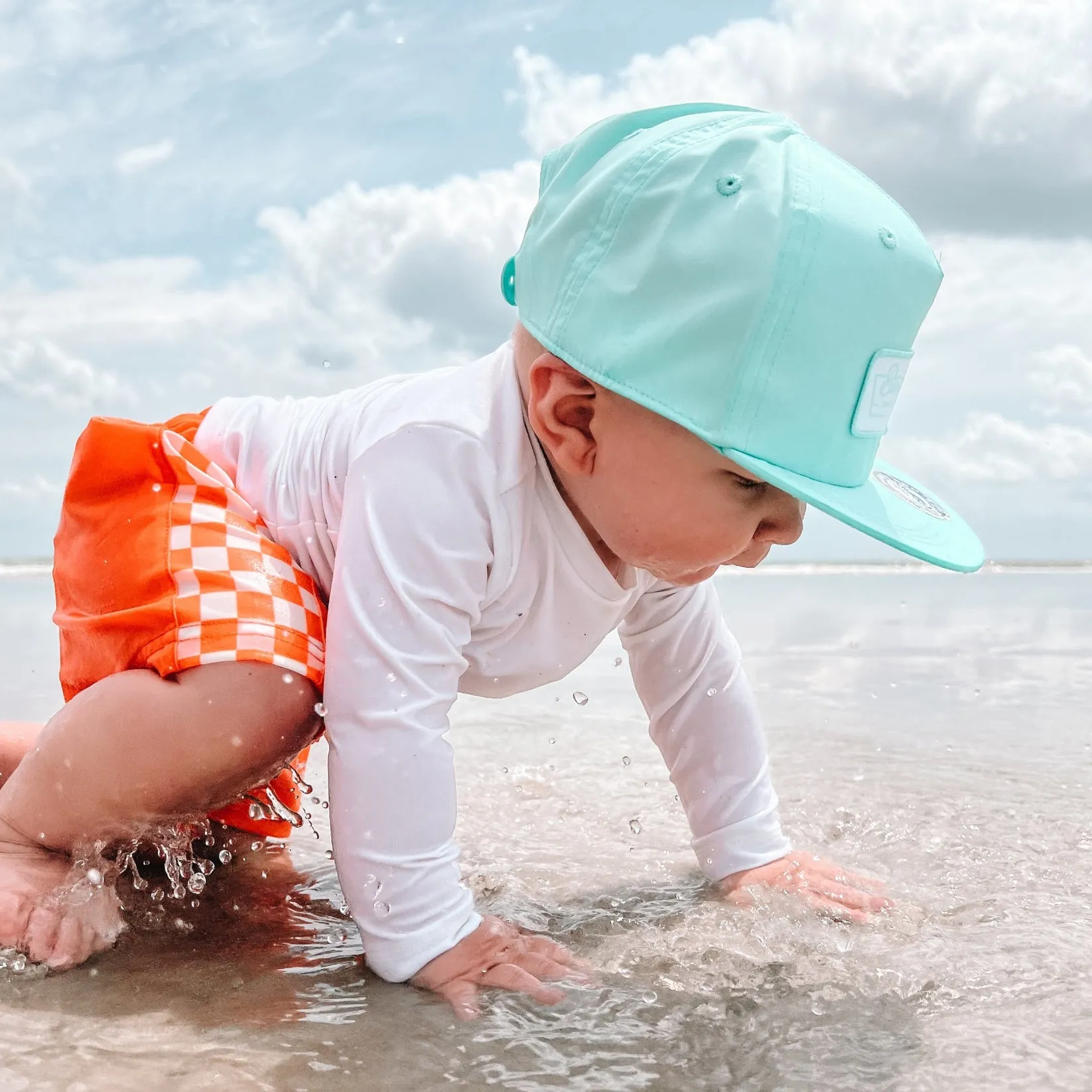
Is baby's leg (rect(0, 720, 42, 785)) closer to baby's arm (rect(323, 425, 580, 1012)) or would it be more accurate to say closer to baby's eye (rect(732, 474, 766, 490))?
baby's arm (rect(323, 425, 580, 1012))

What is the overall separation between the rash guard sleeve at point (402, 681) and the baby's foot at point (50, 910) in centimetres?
32

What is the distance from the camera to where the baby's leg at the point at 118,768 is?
142cm

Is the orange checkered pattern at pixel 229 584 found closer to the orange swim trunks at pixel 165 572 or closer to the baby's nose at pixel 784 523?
the orange swim trunks at pixel 165 572

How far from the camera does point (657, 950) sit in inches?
56.5

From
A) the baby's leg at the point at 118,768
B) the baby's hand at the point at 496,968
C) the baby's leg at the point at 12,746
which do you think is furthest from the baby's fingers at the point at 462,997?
the baby's leg at the point at 12,746

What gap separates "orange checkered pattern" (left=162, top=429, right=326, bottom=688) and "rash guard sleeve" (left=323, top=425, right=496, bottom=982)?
92mm

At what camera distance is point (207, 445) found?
5.91 feet

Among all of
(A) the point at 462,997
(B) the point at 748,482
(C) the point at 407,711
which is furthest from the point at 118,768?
(B) the point at 748,482

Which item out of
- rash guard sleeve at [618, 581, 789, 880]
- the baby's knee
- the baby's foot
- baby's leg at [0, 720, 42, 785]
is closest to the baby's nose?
rash guard sleeve at [618, 581, 789, 880]

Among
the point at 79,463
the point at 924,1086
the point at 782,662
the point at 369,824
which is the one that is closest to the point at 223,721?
the point at 369,824

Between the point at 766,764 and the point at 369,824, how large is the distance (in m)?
0.78

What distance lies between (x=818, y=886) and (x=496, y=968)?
1.88 ft


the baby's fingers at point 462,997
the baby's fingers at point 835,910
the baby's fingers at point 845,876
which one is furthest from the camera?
the baby's fingers at point 845,876

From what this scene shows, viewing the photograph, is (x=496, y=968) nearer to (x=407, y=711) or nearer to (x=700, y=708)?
(x=407, y=711)
